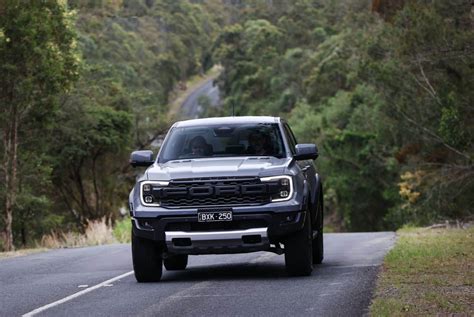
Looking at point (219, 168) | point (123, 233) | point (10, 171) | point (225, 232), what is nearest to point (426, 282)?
point (225, 232)

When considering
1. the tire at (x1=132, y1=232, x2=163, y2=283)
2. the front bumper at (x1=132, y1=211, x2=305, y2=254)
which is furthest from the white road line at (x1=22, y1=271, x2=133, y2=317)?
the front bumper at (x1=132, y1=211, x2=305, y2=254)

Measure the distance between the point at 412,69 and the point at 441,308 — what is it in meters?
32.8

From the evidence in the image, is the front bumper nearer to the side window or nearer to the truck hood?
the truck hood

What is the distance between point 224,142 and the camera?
13125 mm

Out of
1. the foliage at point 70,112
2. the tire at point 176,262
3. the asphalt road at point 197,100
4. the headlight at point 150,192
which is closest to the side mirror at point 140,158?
the headlight at point 150,192

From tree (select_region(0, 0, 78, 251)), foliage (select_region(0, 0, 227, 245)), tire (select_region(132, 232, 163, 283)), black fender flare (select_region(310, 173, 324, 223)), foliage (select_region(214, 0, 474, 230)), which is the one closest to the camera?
tire (select_region(132, 232, 163, 283))

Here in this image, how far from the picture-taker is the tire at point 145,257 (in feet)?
39.8

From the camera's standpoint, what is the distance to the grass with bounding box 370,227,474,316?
350 inches

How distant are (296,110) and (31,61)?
4716 cm

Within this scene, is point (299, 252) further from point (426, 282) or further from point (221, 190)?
point (426, 282)

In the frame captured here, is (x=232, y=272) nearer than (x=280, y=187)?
No

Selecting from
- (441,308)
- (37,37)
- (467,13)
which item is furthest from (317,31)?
(441,308)

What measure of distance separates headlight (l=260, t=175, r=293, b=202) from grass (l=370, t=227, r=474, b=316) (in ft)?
4.65

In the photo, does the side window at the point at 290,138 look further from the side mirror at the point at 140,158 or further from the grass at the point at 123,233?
the grass at the point at 123,233
